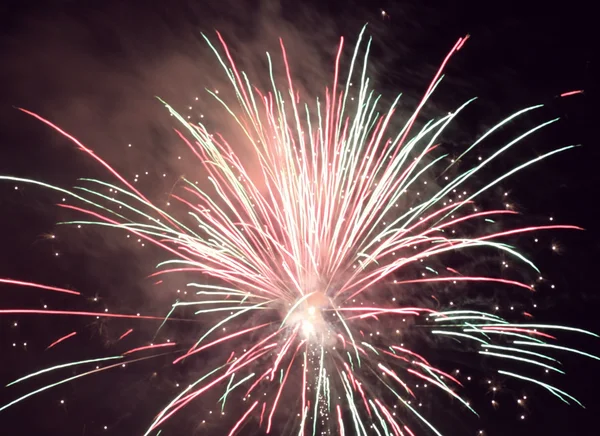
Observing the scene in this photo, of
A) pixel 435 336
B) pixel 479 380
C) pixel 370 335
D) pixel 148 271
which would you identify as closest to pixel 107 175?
pixel 148 271

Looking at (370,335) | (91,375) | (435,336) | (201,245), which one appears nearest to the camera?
(201,245)

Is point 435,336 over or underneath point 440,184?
underneath

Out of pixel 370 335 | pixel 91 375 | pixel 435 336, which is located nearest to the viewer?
pixel 91 375

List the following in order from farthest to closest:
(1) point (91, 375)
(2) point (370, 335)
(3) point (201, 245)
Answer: (2) point (370, 335)
(1) point (91, 375)
(3) point (201, 245)

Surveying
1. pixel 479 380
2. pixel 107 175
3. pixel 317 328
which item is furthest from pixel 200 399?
pixel 479 380

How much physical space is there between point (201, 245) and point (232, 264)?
51cm

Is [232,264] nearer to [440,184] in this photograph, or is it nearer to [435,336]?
[440,184]

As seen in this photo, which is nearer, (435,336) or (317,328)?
(317,328)

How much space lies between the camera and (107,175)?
7.53 metres

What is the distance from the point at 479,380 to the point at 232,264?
203 inches

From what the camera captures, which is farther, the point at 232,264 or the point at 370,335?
the point at 370,335

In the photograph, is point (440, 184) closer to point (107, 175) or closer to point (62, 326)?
point (107, 175)

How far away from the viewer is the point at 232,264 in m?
7.18

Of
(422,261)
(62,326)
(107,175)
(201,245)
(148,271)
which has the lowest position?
(62,326)
